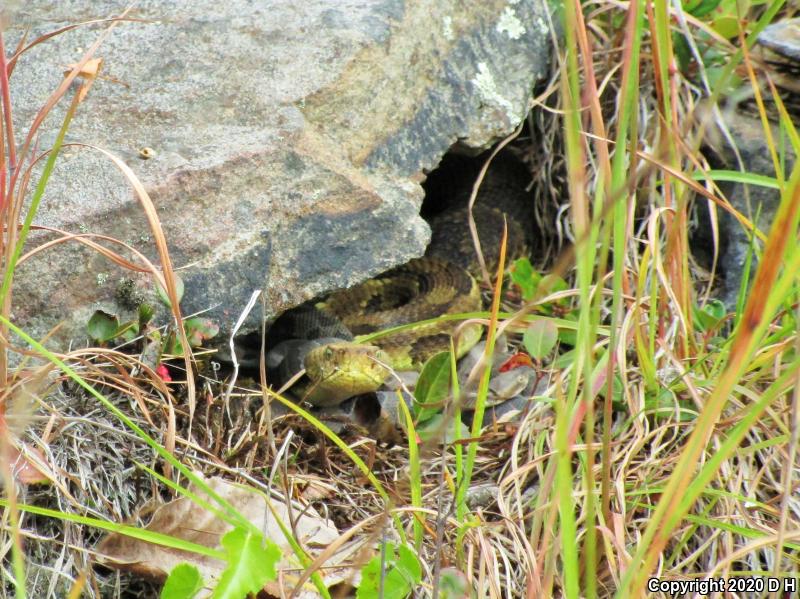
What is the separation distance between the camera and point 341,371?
125 inches

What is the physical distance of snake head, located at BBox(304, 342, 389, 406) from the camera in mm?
3166

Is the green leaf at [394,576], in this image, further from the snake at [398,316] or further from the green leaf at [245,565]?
the snake at [398,316]

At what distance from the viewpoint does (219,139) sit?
3176mm

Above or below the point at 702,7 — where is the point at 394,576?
below

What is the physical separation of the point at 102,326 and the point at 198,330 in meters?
0.30

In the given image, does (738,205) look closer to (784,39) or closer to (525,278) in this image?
(784,39)

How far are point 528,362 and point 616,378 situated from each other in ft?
1.97

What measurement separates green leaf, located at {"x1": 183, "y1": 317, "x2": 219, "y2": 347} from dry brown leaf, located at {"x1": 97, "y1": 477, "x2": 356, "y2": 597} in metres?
0.59

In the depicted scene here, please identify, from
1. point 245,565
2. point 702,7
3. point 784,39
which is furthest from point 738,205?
point 245,565

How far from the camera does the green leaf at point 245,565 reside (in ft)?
5.93

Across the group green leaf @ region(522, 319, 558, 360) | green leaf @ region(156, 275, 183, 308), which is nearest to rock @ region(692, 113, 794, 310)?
green leaf @ region(522, 319, 558, 360)

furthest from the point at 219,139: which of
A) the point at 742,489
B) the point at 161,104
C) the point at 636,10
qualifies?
the point at 742,489

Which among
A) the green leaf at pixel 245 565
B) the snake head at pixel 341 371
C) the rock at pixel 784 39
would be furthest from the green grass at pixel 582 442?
the rock at pixel 784 39

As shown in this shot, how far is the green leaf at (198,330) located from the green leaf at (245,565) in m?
1.07
